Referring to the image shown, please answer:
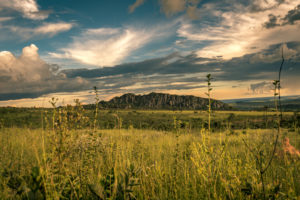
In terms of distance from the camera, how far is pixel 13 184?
1.87 m

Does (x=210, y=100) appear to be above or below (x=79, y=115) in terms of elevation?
above

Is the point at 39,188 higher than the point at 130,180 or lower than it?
higher

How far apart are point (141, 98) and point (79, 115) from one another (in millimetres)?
189353

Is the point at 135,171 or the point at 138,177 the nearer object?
the point at 135,171

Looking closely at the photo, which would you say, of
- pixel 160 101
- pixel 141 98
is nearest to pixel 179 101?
pixel 160 101

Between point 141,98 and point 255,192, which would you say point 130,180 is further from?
point 141,98

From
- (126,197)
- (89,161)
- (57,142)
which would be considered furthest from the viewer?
(89,161)

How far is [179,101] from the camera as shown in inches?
7313

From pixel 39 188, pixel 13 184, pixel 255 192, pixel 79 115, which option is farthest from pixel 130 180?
pixel 79 115

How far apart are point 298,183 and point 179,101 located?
184m

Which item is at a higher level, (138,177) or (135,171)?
(135,171)

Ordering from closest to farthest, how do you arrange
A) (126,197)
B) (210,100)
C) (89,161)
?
(126,197) < (210,100) < (89,161)

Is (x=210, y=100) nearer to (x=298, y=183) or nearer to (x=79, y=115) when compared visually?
(x=79, y=115)

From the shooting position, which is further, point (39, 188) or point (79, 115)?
point (79, 115)
